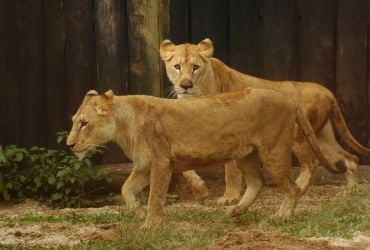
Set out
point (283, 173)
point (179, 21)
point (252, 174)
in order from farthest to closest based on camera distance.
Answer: point (179, 21)
point (252, 174)
point (283, 173)

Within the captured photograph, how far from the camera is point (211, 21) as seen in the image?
1055cm

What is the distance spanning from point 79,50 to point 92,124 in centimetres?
288

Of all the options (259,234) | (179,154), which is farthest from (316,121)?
(259,234)

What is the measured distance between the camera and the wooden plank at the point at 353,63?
10516mm

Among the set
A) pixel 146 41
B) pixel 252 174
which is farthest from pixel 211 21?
pixel 252 174

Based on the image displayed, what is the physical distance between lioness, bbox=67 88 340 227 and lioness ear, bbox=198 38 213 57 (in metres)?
1.29

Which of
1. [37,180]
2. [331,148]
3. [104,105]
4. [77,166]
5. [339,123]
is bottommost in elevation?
[37,180]

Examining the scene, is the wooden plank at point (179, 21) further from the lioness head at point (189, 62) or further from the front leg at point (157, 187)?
the front leg at point (157, 187)

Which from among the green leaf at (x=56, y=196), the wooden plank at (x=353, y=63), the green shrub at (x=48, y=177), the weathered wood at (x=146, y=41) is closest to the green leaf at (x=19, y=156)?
the green shrub at (x=48, y=177)

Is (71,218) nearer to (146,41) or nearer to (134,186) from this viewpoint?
(134,186)

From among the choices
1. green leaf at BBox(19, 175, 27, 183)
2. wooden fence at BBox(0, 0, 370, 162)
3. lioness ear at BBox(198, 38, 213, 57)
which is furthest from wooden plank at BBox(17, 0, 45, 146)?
lioness ear at BBox(198, 38, 213, 57)

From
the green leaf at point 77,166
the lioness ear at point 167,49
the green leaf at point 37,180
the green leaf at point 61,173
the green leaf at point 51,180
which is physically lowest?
the green leaf at point 37,180

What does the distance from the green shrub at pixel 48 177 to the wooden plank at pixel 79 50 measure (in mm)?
849

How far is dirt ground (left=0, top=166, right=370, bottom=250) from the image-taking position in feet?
21.6
